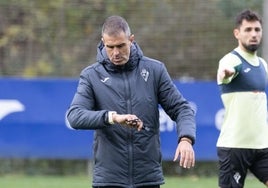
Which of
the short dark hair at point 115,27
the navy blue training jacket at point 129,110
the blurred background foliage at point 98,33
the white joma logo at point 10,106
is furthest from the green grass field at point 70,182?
the short dark hair at point 115,27

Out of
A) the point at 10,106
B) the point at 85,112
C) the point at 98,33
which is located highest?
the point at 98,33

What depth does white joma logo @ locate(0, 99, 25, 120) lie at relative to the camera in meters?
13.9

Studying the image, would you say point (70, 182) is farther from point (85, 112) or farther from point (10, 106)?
point (85, 112)

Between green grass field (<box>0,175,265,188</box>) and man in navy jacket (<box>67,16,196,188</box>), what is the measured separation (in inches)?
236

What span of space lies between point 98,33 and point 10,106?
1.90 m

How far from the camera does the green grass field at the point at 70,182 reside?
1230 cm

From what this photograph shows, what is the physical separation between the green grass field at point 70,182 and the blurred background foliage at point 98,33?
1.74 m

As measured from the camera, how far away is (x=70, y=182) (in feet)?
42.3

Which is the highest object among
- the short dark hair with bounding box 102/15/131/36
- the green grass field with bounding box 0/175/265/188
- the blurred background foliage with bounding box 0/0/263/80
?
the blurred background foliage with bounding box 0/0/263/80

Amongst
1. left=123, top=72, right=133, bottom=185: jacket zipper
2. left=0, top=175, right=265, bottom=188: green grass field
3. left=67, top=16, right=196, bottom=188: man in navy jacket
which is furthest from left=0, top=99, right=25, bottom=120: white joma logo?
left=123, top=72, right=133, bottom=185: jacket zipper

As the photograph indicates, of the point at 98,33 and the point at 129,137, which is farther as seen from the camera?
the point at 98,33

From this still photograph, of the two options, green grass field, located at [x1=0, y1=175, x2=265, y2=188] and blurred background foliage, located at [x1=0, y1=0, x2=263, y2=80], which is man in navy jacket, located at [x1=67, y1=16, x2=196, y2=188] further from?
blurred background foliage, located at [x1=0, y1=0, x2=263, y2=80]

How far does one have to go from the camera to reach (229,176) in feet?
28.0

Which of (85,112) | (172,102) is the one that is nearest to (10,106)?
(172,102)
